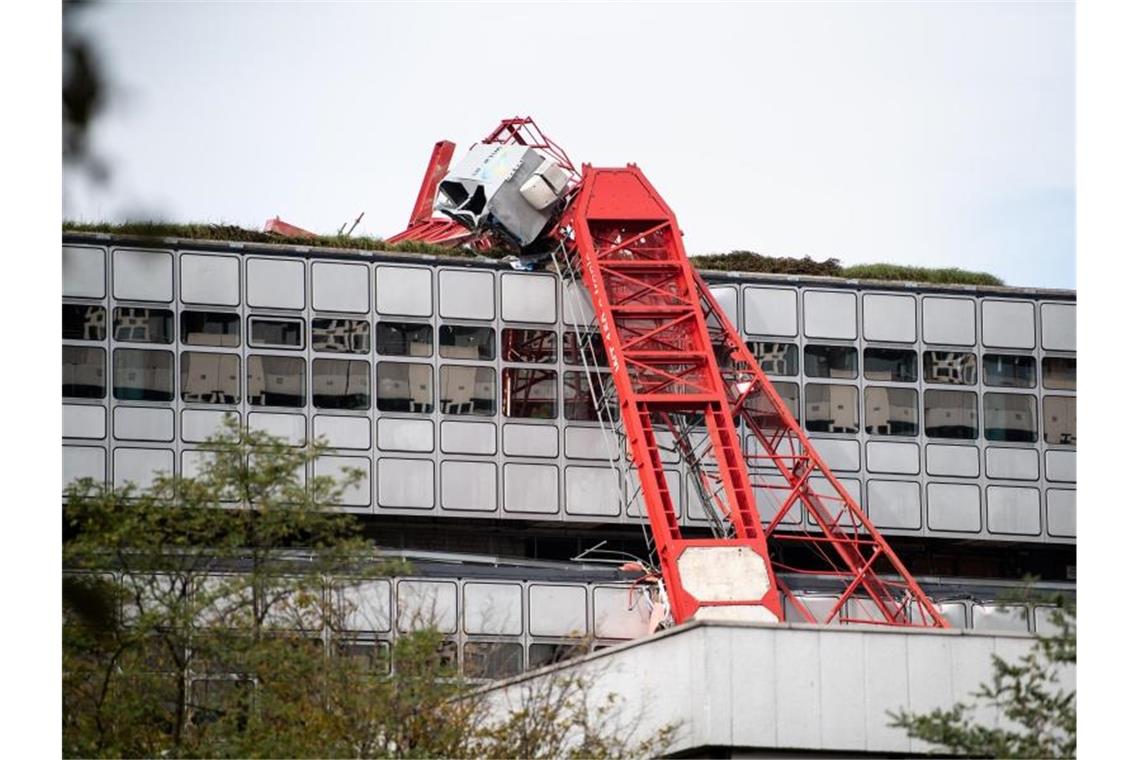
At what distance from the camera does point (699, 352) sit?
46875 millimetres

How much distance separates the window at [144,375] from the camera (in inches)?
1922

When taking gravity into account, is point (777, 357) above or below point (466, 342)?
below

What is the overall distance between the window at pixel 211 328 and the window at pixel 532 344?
584 centimetres

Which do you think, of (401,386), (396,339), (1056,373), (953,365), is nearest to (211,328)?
(396,339)

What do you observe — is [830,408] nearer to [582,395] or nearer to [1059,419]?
[1059,419]

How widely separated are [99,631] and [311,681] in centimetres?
1663

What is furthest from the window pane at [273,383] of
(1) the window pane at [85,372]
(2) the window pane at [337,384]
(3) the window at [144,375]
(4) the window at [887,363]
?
(4) the window at [887,363]

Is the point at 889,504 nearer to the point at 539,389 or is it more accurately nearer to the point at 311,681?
the point at 539,389

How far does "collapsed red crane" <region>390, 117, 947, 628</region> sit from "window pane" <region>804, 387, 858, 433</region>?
54.0 inches

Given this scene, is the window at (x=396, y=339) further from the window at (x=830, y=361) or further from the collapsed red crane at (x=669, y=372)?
the window at (x=830, y=361)

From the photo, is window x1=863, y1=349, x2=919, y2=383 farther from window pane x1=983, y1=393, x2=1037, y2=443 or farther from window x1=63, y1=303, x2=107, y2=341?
window x1=63, y1=303, x2=107, y2=341

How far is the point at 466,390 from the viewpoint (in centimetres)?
5106

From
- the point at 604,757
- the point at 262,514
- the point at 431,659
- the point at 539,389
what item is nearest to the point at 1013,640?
the point at 604,757

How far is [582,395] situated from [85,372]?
418 inches
